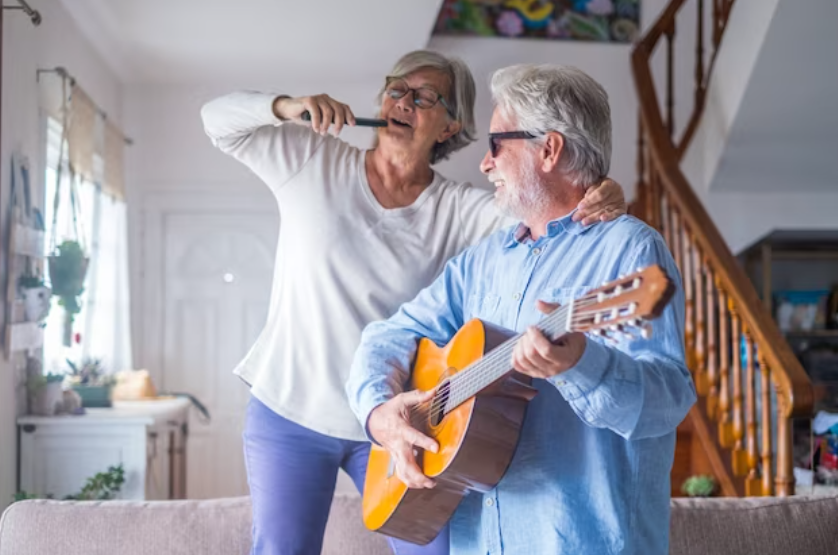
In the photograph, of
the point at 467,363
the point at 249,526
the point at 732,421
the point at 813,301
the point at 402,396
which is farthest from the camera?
the point at 813,301

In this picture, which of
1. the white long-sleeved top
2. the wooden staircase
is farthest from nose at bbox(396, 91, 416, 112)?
the wooden staircase

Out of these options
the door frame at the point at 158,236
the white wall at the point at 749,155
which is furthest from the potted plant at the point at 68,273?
the white wall at the point at 749,155

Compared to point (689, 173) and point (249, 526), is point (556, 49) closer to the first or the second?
point (689, 173)

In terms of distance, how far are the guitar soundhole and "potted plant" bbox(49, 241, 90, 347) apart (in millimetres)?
2617

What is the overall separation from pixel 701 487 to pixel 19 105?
8.81ft

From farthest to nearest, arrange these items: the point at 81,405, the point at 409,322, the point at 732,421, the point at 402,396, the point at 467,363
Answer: the point at 81,405 → the point at 732,421 → the point at 409,322 → the point at 402,396 → the point at 467,363

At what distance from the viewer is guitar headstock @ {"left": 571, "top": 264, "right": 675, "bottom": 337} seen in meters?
0.81

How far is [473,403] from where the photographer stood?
1.10m

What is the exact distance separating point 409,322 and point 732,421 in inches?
77.6

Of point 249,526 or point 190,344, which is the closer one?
point 249,526

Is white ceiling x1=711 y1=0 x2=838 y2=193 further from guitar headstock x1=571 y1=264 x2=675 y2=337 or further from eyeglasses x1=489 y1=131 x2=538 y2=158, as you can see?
guitar headstock x1=571 y1=264 x2=675 y2=337

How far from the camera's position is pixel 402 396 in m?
1.30

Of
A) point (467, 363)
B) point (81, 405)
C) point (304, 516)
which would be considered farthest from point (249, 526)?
point (81, 405)

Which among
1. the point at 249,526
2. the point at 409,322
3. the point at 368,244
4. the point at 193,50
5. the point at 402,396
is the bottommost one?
the point at 249,526
